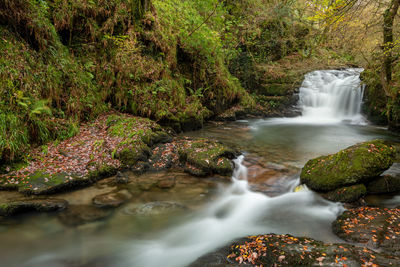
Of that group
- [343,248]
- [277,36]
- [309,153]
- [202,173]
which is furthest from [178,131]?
[277,36]

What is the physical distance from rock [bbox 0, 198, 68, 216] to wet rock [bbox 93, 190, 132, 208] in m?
0.53

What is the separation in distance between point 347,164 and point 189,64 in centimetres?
783

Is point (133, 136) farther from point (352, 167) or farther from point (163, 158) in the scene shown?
point (352, 167)

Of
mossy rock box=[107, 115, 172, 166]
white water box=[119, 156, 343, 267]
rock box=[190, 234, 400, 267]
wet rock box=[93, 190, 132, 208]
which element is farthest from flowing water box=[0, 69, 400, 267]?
mossy rock box=[107, 115, 172, 166]

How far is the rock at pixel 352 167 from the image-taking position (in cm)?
426

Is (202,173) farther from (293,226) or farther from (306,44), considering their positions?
(306,44)

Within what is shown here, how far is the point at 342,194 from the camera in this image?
425 centimetres

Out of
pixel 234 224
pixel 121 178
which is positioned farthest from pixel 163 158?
pixel 234 224

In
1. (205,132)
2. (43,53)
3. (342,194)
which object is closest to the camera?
(342,194)

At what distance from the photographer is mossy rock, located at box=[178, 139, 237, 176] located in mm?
5582

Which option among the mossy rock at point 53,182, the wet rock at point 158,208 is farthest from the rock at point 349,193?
the mossy rock at point 53,182

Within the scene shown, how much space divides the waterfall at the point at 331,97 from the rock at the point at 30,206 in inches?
457

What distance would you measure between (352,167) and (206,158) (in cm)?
300

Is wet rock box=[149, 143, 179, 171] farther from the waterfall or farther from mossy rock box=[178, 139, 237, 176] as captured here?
the waterfall
